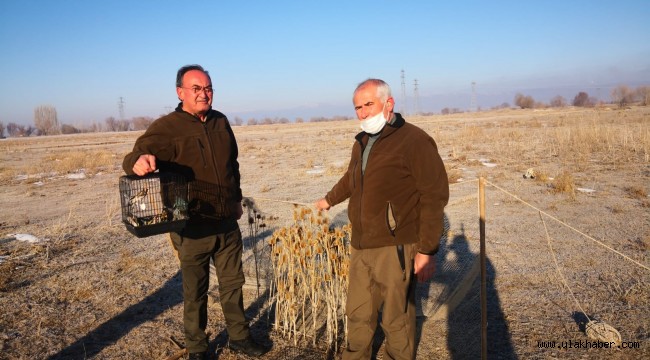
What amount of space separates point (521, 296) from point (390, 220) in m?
2.59

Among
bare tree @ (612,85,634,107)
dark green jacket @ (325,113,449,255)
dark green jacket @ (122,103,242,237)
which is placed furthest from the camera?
bare tree @ (612,85,634,107)

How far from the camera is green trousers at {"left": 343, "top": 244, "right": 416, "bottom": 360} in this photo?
2576mm

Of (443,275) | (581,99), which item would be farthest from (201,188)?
(581,99)

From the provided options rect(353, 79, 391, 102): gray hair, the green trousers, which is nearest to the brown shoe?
the green trousers

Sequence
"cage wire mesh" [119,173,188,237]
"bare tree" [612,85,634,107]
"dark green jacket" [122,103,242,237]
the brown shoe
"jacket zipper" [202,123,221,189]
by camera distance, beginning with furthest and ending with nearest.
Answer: "bare tree" [612,85,634,107]
the brown shoe
"jacket zipper" [202,123,221,189]
"dark green jacket" [122,103,242,237]
"cage wire mesh" [119,173,188,237]

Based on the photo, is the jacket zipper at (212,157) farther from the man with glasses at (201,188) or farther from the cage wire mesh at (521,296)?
the cage wire mesh at (521,296)

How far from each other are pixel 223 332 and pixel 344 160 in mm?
12438

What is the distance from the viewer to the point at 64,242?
647cm

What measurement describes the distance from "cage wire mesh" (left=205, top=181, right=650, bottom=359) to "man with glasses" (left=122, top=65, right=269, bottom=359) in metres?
0.74

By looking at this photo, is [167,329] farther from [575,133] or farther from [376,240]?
[575,133]

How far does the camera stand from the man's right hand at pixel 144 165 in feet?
8.23

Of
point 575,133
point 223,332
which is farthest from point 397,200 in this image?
point 575,133

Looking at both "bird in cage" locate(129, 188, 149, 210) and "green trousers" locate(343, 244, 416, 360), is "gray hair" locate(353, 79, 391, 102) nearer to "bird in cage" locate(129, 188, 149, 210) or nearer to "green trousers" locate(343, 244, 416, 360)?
"green trousers" locate(343, 244, 416, 360)

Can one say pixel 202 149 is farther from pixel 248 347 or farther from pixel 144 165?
pixel 248 347
